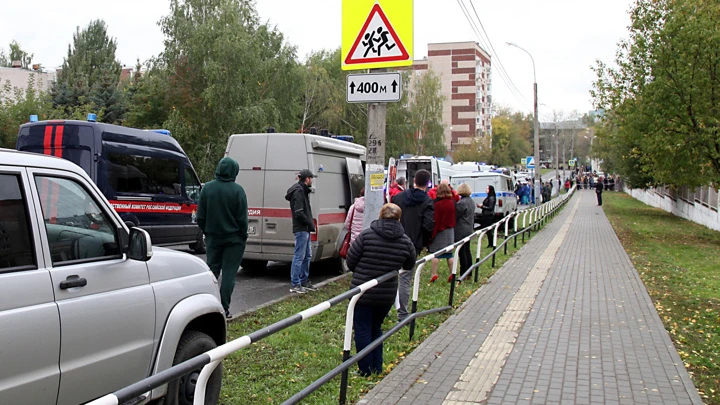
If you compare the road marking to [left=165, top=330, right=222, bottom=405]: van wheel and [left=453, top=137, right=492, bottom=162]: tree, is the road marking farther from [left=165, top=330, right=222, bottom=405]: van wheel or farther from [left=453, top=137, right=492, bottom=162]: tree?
[left=453, top=137, right=492, bottom=162]: tree

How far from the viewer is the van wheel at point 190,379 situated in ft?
13.2

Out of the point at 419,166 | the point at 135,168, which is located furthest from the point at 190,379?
the point at 419,166

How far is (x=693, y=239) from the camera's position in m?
23.1

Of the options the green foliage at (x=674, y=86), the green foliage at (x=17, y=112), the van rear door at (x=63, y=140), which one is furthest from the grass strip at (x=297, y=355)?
the green foliage at (x=17, y=112)

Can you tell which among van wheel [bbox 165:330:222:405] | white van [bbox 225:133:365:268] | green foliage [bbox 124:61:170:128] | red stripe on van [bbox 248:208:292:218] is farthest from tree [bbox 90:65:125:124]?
van wheel [bbox 165:330:222:405]

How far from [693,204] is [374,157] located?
1211 inches

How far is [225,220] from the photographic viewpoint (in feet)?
24.1

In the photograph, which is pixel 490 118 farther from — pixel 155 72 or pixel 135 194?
pixel 135 194

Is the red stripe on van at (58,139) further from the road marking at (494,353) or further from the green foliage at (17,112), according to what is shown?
the green foliage at (17,112)

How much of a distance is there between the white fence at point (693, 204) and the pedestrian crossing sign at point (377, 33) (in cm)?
2295

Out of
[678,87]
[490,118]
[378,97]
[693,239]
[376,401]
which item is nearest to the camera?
[376,401]

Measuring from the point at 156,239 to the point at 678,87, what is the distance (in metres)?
17.0

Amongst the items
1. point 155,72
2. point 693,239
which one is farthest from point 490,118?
point 693,239

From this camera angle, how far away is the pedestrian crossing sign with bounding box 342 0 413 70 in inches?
276
